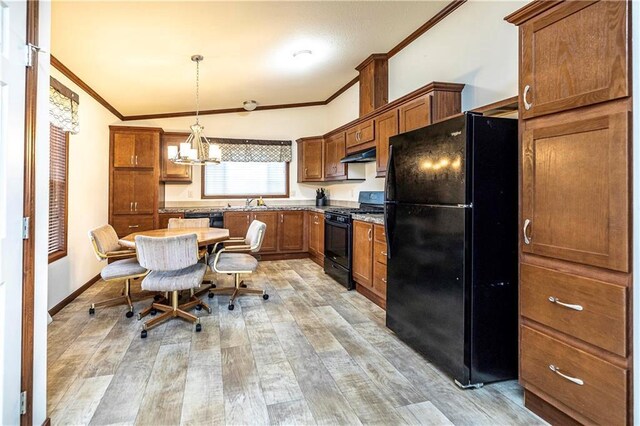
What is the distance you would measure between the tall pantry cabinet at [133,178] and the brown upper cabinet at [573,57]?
190 inches

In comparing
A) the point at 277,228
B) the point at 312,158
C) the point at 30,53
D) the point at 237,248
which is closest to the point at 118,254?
the point at 237,248

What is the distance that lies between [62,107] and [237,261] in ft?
7.04

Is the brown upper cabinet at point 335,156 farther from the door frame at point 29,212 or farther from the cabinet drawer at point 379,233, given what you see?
the door frame at point 29,212

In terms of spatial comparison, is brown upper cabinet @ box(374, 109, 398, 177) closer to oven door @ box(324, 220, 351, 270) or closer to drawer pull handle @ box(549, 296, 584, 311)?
oven door @ box(324, 220, 351, 270)

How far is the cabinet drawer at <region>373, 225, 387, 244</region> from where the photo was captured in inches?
130

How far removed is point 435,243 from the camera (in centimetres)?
220

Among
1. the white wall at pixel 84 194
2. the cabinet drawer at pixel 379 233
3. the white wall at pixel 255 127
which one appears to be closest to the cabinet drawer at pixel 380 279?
the cabinet drawer at pixel 379 233

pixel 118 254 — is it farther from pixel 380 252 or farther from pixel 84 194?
pixel 380 252

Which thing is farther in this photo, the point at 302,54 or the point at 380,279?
the point at 302,54

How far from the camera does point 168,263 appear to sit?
2.73 metres

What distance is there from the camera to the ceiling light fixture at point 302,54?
3.69 m

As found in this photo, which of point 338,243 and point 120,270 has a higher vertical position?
point 338,243

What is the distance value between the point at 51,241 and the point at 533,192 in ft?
13.1

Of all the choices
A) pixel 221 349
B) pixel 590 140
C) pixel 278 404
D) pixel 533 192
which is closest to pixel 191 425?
pixel 278 404
